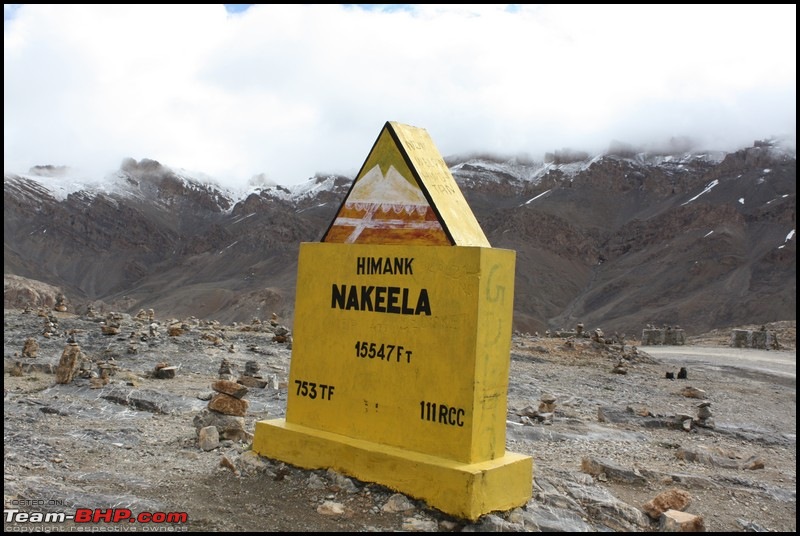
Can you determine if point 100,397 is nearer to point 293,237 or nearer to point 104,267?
point 293,237

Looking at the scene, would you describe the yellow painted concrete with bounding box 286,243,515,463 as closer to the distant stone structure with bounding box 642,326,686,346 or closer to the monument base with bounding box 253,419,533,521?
the monument base with bounding box 253,419,533,521

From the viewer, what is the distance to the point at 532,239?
77.4m

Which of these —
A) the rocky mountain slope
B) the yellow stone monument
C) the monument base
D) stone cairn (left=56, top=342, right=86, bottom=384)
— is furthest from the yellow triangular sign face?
the rocky mountain slope

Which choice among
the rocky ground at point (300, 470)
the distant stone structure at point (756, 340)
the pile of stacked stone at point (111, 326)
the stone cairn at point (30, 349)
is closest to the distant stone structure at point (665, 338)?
the distant stone structure at point (756, 340)

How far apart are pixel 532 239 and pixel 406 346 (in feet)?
237

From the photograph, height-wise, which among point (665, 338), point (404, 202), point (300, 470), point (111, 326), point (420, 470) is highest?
point (404, 202)

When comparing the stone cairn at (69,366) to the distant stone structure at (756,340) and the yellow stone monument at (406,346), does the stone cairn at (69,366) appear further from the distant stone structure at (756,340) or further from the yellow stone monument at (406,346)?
the distant stone structure at (756,340)

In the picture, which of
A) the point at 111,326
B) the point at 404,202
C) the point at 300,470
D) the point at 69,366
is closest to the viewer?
the point at 404,202

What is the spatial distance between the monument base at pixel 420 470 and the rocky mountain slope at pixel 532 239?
48.3 meters

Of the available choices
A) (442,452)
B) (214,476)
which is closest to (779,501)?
(442,452)

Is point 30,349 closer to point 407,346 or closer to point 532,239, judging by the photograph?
point 407,346

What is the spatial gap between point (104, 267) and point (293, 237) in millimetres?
24905

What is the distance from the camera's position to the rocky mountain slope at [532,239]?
198 ft

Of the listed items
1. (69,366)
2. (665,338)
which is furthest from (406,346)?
(665,338)
